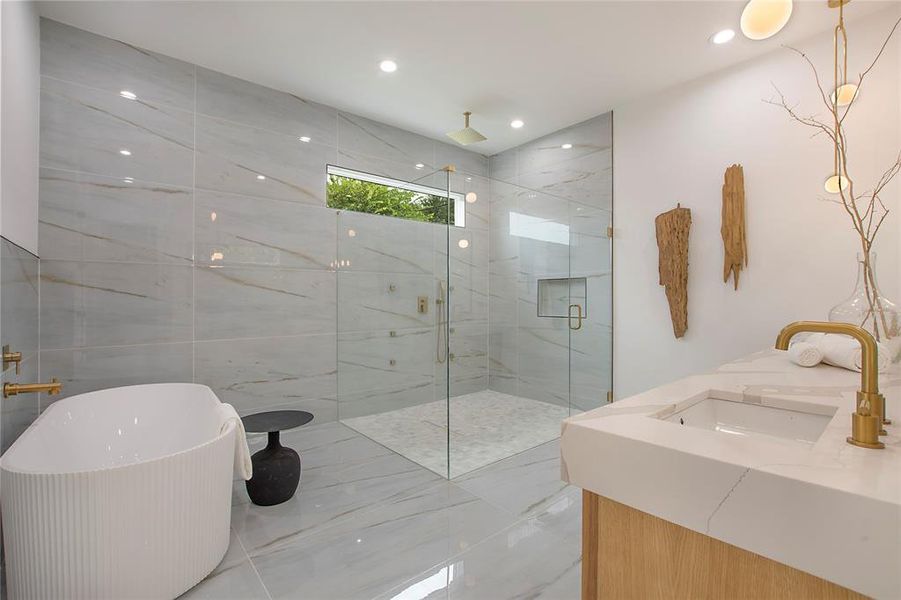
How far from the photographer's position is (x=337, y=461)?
107 inches

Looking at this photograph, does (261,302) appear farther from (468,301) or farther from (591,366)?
(591,366)

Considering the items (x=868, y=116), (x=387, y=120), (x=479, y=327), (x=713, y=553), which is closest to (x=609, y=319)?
(x=479, y=327)

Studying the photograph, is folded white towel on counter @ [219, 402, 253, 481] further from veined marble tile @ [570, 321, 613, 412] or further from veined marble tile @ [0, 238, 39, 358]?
veined marble tile @ [570, 321, 613, 412]

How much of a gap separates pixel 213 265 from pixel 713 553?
320 cm

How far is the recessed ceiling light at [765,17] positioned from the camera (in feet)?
4.23

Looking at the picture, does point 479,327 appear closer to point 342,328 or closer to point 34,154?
point 342,328

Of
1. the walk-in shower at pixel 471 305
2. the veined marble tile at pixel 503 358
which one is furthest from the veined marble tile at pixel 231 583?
the veined marble tile at pixel 503 358

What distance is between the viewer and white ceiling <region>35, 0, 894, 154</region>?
7.61ft

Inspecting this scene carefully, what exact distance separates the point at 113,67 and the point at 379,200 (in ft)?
6.36

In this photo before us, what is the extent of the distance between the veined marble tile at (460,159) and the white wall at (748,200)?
159cm

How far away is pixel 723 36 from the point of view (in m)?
2.55

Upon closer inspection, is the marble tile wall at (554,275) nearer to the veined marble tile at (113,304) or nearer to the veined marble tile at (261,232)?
the veined marble tile at (261,232)

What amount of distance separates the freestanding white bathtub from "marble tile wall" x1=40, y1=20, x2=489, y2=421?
105 centimetres

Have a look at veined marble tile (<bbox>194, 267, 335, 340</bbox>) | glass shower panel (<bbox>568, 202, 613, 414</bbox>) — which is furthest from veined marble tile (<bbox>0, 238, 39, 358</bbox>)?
glass shower panel (<bbox>568, 202, 613, 414</bbox>)
